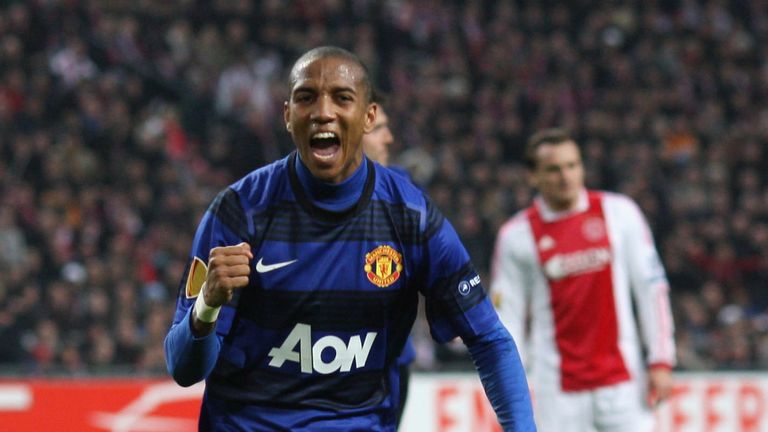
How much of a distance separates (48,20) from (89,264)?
14.0ft

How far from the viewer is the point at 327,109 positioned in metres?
3.46

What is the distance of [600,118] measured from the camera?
52.5 ft

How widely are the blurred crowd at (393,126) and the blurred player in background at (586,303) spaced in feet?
16.5

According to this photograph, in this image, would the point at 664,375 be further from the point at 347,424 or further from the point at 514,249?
the point at 347,424

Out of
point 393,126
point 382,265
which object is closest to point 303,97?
point 382,265

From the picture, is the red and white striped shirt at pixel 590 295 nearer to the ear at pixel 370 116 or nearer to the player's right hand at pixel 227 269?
the ear at pixel 370 116

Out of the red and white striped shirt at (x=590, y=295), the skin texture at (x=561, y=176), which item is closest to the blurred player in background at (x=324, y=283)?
the red and white striped shirt at (x=590, y=295)

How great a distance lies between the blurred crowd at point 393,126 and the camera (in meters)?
12.3

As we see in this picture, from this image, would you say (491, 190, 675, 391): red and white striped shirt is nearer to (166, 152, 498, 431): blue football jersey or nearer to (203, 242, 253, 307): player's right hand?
(166, 152, 498, 431): blue football jersey

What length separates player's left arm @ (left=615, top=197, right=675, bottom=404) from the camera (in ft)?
20.3

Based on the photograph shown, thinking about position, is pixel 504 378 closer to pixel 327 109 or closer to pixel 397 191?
pixel 397 191

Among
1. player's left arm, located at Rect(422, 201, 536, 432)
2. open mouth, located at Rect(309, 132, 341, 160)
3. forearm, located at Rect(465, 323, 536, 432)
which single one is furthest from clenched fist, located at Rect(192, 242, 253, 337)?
forearm, located at Rect(465, 323, 536, 432)

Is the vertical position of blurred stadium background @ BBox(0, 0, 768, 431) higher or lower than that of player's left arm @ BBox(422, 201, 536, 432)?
higher

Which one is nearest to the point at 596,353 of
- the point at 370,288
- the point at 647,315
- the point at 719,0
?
the point at 647,315
